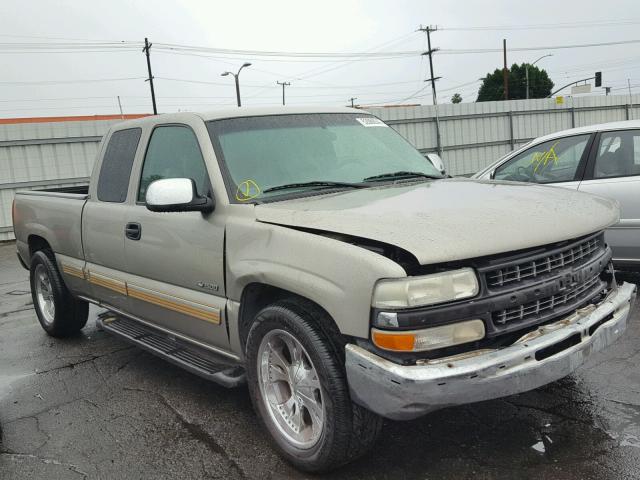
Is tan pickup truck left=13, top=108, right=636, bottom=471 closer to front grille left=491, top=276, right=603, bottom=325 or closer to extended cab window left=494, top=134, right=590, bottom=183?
front grille left=491, top=276, right=603, bottom=325

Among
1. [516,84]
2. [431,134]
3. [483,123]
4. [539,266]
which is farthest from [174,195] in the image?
[516,84]

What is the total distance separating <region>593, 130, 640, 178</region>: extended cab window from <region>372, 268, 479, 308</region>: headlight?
12.6 feet

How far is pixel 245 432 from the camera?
3404 mm

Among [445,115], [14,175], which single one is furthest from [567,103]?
[14,175]

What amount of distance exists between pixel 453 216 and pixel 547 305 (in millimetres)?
595

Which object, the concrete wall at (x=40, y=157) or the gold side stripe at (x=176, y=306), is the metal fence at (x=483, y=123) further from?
the gold side stripe at (x=176, y=306)

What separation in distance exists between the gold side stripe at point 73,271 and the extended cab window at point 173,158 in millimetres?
1202

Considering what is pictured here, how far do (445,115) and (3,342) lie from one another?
14.6 metres

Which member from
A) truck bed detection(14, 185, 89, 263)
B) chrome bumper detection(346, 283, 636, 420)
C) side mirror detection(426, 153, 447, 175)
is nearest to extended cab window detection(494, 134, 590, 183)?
side mirror detection(426, 153, 447, 175)

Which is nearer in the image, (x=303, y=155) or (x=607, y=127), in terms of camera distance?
(x=303, y=155)

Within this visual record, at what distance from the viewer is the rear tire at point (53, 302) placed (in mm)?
5353

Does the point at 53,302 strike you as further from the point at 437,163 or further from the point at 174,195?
the point at 437,163

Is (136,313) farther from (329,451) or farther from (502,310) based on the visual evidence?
(502,310)

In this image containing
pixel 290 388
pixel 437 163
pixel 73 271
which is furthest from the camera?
pixel 73 271
